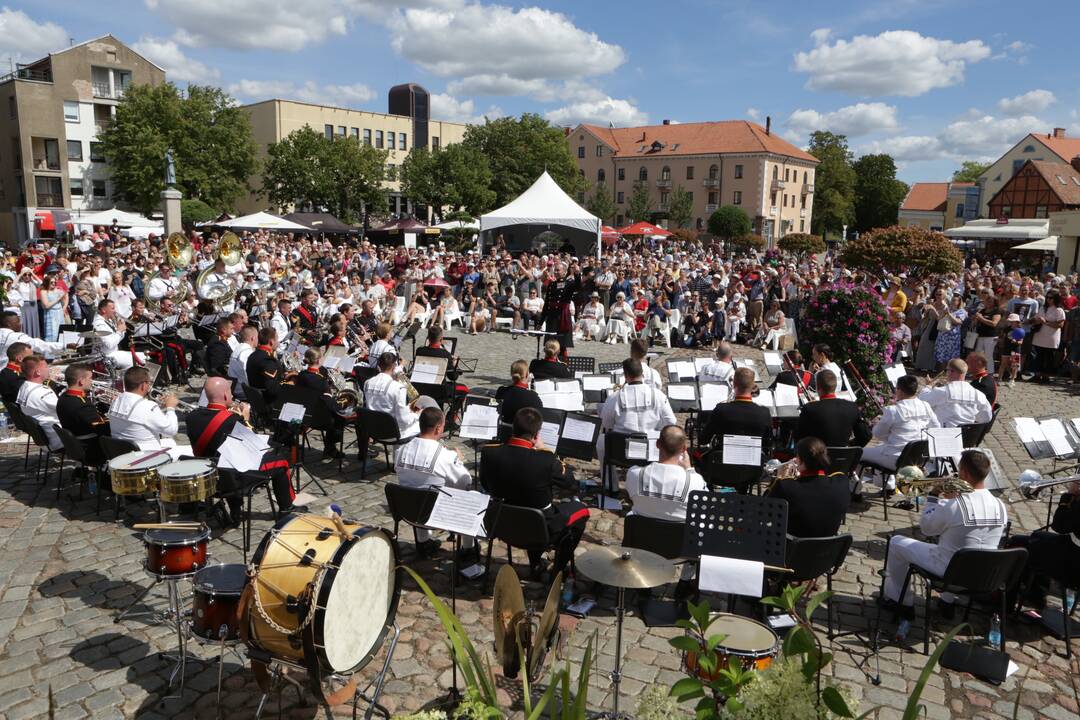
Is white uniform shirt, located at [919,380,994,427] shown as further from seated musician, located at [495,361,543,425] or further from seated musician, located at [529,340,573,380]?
seated musician, located at [495,361,543,425]

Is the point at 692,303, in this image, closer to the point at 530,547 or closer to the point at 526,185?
the point at 530,547

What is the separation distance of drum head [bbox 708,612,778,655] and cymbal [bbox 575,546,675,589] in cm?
37

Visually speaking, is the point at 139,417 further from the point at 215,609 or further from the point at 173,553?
the point at 215,609

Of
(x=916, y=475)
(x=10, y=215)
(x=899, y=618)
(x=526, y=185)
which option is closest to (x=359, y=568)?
(x=899, y=618)

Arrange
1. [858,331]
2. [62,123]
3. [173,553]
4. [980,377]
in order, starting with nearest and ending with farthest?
1. [173,553]
2. [980,377]
3. [858,331]
4. [62,123]

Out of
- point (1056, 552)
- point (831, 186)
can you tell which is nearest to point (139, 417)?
point (1056, 552)

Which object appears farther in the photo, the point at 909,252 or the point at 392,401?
the point at 909,252

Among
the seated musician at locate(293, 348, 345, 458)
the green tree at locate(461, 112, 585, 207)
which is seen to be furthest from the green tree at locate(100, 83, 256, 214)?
the seated musician at locate(293, 348, 345, 458)

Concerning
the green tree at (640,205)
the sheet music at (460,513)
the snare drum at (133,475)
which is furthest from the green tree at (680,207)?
the sheet music at (460,513)

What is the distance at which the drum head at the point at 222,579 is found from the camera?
14.0 ft

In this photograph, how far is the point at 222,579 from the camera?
14.5 feet

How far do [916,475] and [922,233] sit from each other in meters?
18.7

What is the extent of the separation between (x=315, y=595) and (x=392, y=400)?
4.83 m

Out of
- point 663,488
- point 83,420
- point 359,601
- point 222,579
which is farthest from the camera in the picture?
point 83,420
